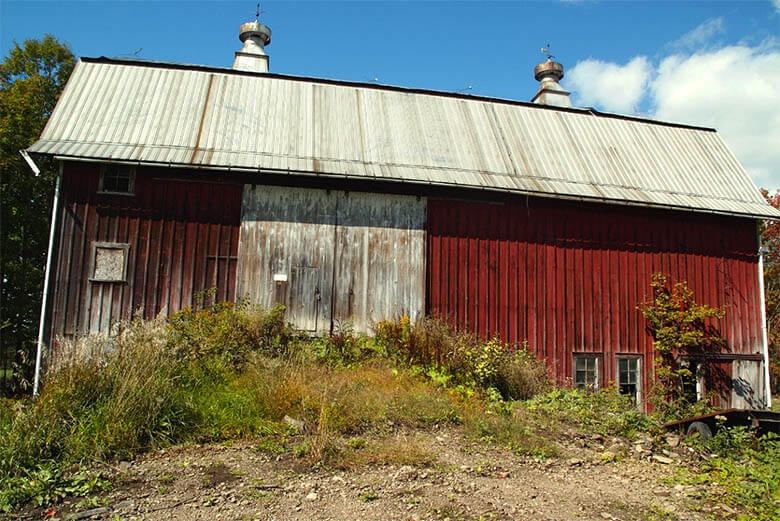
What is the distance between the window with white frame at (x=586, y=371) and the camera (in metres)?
11.1

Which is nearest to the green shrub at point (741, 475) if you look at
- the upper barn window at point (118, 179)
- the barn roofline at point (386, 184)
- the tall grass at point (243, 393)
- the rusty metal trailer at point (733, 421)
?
the rusty metal trailer at point (733, 421)

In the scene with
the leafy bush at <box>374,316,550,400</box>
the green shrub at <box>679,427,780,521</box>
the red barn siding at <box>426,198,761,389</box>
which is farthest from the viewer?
the red barn siding at <box>426,198,761,389</box>

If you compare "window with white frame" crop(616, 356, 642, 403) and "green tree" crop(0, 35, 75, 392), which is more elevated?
"green tree" crop(0, 35, 75, 392)

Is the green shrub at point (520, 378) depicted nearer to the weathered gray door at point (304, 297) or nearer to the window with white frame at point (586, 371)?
the window with white frame at point (586, 371)

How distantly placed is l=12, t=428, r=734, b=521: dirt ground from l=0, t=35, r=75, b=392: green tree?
13008 mm

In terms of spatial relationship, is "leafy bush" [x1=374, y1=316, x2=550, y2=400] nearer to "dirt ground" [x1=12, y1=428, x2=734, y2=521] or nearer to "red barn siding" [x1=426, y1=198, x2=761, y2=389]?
"red barn siding" [x1=426, y1=198, x2=761, y2=389]

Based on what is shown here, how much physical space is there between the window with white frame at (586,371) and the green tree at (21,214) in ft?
49.0

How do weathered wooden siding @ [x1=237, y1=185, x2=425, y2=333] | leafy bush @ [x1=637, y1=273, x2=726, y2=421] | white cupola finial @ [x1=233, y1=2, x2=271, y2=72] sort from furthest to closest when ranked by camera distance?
white cupola finial @ [x1=233, y1=2, x2=271, y2=72], leafy bush @ [x1=637, y1=273, x2=726, y2=421], weathered wooden siding @ [x1=237, y1=185, x2=425, y2=333]

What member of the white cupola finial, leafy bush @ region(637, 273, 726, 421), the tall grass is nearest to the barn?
leafy bush @ region(637, 273, 726, 421)

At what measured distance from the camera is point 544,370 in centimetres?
1067

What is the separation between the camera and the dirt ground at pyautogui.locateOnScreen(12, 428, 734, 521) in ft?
14.8

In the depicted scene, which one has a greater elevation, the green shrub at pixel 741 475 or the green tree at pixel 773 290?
the green tree at pixel 773 290

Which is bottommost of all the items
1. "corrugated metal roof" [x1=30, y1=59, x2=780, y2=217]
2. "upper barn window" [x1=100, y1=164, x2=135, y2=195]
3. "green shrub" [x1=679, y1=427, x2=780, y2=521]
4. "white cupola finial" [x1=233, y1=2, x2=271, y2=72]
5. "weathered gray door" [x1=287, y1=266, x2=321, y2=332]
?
"green shrub" [x1=679, y1=427, x2=780, y2=521]

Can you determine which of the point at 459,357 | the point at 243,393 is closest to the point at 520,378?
the point at 459,357
